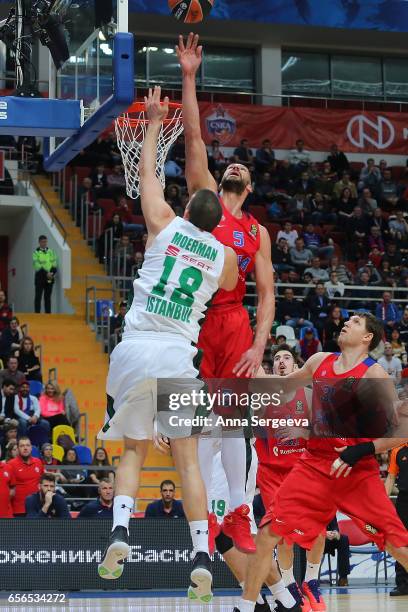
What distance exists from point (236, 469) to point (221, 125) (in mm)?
22218

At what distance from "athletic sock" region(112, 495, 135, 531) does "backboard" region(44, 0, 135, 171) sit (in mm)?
4241

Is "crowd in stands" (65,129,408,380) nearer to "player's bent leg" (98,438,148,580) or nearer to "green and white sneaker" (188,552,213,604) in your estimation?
"player's bent leg" (98,438,148,580)

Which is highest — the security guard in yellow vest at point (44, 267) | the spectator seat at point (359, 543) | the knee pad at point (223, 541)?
the security guard in yellow vest at point (44, 267)

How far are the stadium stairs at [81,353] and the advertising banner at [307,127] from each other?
598 centimetres

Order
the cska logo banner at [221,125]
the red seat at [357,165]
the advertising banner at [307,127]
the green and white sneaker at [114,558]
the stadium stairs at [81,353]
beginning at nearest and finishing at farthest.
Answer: the green and white sneaker at [114,558] < the stadium stairs at [81,353] < the cska logo banner at [221,125] < the advertising banner at [307,127] < the red seat at [357,165]

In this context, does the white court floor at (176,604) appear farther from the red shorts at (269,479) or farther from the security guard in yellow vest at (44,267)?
the security guard in yellow vest at (44,267)

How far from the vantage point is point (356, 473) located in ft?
28.1

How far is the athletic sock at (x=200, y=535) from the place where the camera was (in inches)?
280

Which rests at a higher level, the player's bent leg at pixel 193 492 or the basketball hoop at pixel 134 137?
the basketball hoop at pixel 134 137

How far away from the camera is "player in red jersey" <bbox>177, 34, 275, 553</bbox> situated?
8.07m

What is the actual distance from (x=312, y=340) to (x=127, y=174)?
10430 millimetres

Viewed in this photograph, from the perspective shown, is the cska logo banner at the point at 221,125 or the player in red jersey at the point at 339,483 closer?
the player in red jersey at the point at 339,483

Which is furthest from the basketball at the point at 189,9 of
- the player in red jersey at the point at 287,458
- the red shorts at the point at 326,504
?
the red shorts at the point at 326,504

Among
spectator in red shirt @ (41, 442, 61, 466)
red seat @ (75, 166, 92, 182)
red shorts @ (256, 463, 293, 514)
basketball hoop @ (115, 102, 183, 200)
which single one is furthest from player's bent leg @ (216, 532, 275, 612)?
red seat @ (75, 166, 92, 182)
